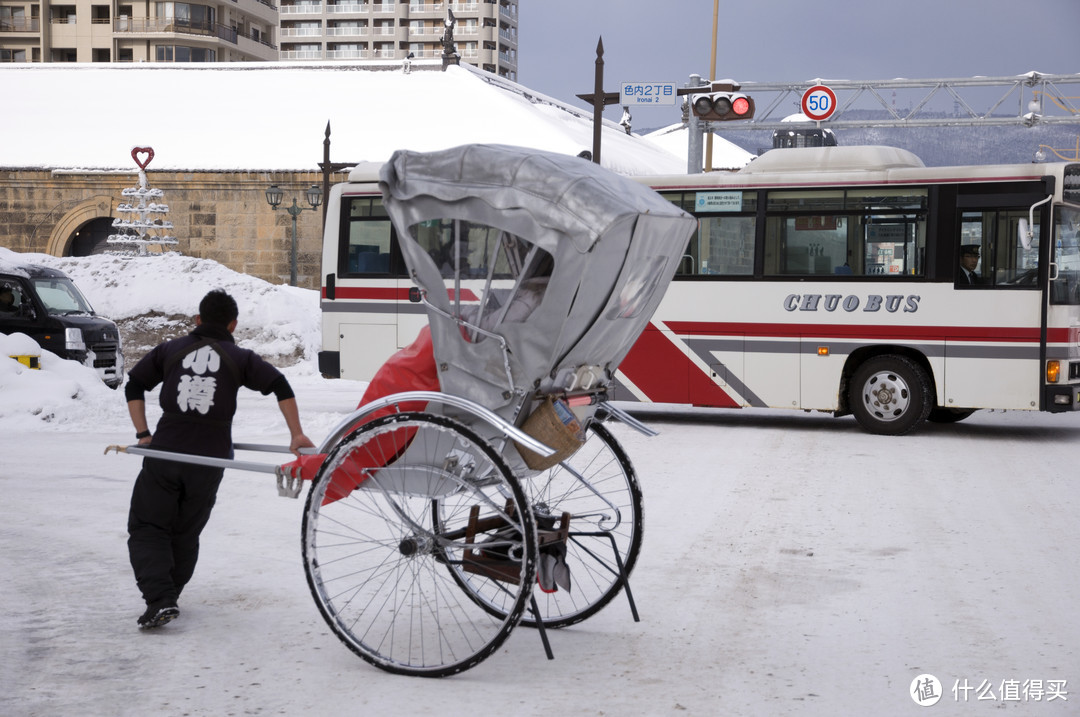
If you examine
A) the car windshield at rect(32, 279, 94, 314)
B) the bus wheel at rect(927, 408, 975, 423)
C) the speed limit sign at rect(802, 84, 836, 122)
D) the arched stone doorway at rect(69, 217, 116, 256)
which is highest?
the speed limit sign at rect(802, 84, 836, 122)

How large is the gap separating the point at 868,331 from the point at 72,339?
37.4ft

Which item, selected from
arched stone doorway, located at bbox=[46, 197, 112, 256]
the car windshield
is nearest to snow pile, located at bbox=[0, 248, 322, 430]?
the car windshield

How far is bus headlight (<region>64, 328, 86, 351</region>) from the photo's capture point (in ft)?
58.4

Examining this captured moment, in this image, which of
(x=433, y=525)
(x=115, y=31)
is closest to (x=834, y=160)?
(x=433, y=525)

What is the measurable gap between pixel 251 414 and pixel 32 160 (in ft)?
112

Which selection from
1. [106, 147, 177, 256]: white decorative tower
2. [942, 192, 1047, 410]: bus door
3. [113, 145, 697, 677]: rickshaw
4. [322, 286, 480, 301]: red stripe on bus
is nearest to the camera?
[113, 145, 697, 677]: rickshaw

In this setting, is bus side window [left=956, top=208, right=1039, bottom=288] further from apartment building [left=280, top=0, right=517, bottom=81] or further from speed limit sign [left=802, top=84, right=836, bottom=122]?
apartment building [left=280, top=0, right=517, bottom=81]

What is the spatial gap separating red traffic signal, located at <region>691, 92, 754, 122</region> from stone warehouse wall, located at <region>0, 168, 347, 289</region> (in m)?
21.3

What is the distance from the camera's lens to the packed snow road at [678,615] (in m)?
4.68

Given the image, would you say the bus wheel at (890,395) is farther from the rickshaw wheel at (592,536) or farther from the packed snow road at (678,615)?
the rickshaw wheel at (592,536)

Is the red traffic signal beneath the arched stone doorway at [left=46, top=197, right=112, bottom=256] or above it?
above

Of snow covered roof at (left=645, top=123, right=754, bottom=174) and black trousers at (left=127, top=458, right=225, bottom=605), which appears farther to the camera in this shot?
snow covered roof at (left=645, top=123, right=754, bottom=174)

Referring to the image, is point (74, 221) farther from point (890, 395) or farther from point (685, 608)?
point (685, 608)

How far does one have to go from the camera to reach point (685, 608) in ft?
20.1
